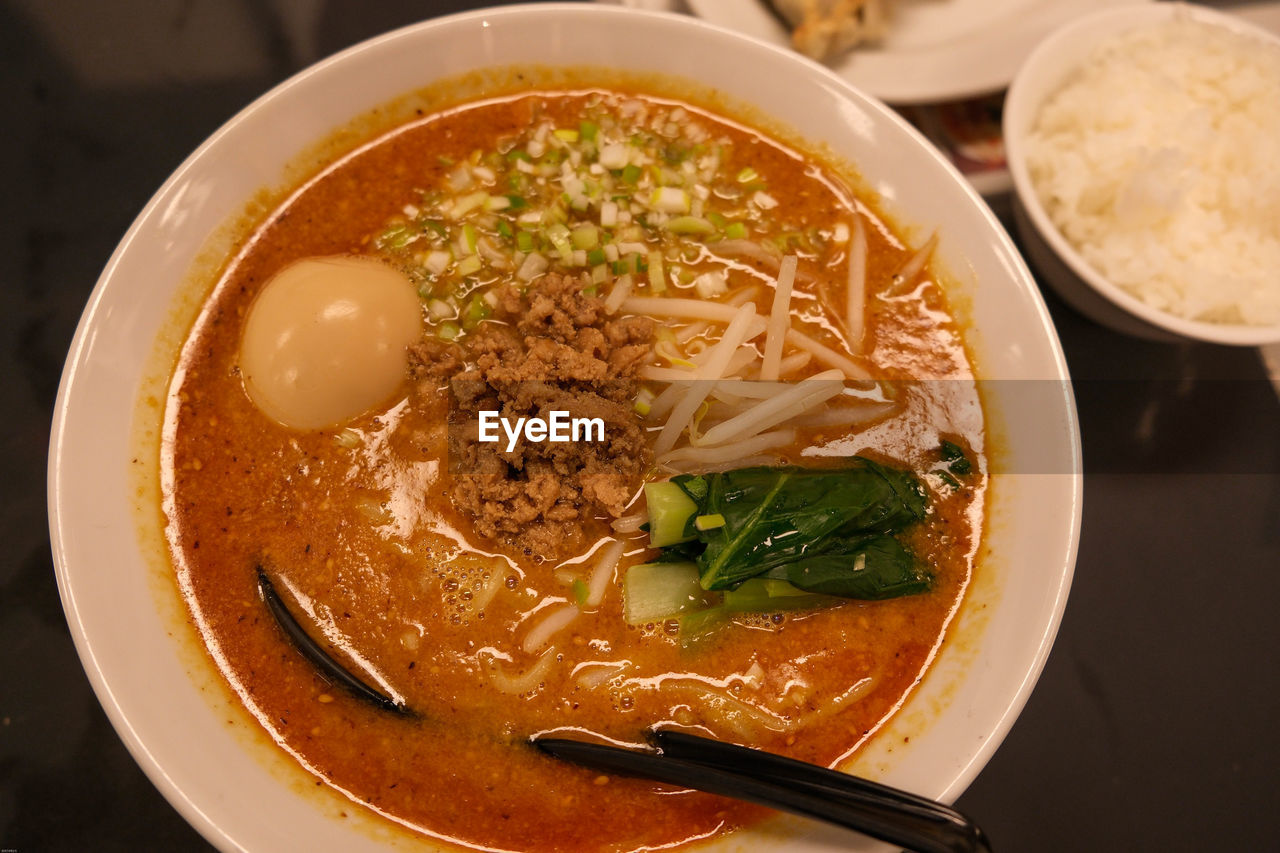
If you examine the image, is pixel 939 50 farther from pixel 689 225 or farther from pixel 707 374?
pixel 707 374

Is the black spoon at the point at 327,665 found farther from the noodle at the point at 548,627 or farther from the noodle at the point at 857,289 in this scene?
the noodle at the point at 857,289

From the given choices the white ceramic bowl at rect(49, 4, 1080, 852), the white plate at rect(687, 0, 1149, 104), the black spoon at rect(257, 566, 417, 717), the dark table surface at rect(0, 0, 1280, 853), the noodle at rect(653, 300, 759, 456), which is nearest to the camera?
the white ceramic bowl at rect(49, 4, 1080, 852)

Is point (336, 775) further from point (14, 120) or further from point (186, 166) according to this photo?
point (14, 120)

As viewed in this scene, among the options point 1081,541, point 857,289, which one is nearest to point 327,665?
point 857,289

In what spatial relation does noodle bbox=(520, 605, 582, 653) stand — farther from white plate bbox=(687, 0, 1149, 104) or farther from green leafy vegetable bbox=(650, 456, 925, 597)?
white plate bbox=(687, 0, 1149, 104)

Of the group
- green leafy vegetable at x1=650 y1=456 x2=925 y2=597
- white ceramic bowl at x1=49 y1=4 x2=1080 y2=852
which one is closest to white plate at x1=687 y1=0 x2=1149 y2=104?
white ceramic bowl at x1=49 y1=4 x2=1080 y2=852

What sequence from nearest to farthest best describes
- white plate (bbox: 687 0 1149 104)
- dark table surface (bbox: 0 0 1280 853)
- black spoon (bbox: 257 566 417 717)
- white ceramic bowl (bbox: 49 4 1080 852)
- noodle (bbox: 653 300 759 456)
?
white ceramic bowl (bbox: 49 4 1080 852) < black spoon (bbox: 257 566 417 717) < noodle (bbox: 653 300 759 456) < dark table surface (bbox: 0 0 1280 853) < white plate (bbox: 687 0 1149 104)

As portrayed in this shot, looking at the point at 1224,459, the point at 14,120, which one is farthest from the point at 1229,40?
the point at 14,120

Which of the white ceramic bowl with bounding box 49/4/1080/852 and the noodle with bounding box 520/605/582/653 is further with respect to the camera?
the noodle with bounding box 520/605/582/653
